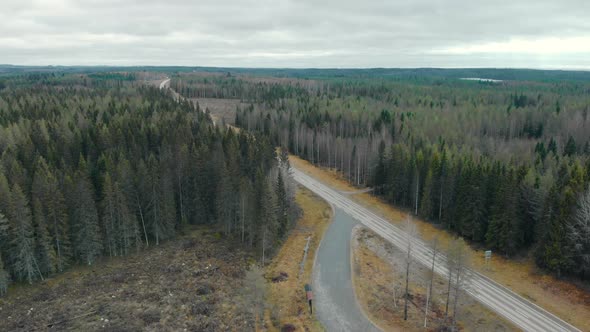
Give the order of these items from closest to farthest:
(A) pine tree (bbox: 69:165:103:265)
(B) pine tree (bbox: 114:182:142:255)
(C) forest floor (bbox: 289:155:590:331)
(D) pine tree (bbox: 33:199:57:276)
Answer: (C) forest floor (bbox: 289:155:590:331), (D) pine tree (bbox: 33:199:57:276), (A) pine tree (bbox: 69:165:103:265), (B) pine tree (bbox: 114:182:142:255)

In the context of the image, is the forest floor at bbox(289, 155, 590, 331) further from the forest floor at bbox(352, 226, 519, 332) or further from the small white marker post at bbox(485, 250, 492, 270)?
the forest floor at bbox(352, 226, 519, 332)

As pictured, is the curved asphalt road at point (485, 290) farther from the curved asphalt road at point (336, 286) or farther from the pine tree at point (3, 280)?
the pine tree at point (3, 280)

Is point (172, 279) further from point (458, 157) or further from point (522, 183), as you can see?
point (458, 157)

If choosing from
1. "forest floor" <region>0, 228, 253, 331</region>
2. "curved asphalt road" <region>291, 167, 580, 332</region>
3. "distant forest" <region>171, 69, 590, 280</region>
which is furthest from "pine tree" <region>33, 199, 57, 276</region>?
"distant forest" <region>171, 69, 590, 280</region>

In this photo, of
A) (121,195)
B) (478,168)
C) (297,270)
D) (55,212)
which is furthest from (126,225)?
(478,168)

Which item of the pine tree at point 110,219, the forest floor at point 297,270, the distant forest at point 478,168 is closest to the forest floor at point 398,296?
the forest floor at point 297,270

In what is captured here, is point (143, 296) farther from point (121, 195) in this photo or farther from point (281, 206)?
point (281, 206)

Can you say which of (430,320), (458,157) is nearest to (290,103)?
(458,157)
